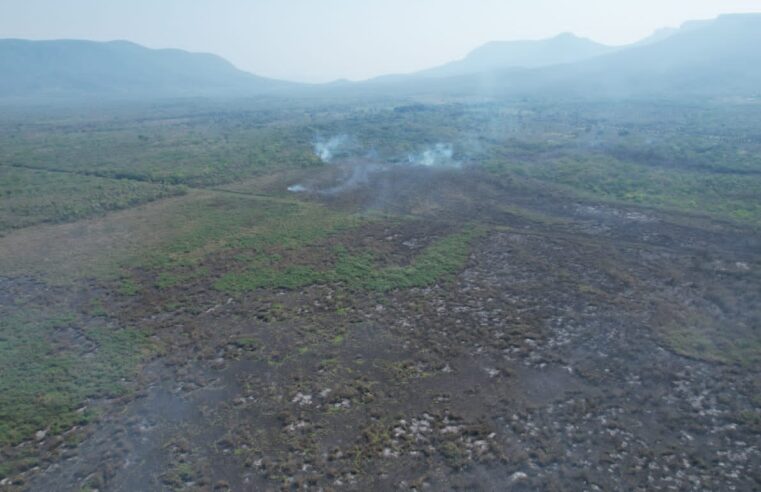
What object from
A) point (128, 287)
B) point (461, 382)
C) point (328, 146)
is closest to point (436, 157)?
point (328, 146)

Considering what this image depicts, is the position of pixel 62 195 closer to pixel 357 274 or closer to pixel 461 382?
pixel 357 274

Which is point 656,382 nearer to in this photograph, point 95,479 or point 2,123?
Answer: point 95,479

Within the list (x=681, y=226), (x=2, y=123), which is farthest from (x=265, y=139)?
(x=2, y=123)

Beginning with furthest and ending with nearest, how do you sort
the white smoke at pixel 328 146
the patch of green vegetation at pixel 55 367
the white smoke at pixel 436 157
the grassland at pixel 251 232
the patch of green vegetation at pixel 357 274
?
the white smoke at pixel 328 146
the white smoke at pixel 436 157
the patch of green vegetation at pixel 357 274
the grassland at pixel 251 232
the patch of green vegetation at pixel 55 367

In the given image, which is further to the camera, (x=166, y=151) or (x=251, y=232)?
(x=166, y=151)

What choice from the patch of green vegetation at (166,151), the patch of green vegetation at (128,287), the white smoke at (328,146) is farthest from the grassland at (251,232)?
the white smoke at (328,146)

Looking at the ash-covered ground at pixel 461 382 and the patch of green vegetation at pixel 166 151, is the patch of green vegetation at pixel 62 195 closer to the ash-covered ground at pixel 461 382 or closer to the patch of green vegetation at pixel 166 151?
the patch of green vegetation at pixel 166 151

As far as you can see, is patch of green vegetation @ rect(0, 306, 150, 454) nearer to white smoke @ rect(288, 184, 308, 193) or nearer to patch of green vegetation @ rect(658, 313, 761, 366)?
patch of green vegetation @ rect(658, 313, 761, 366)
